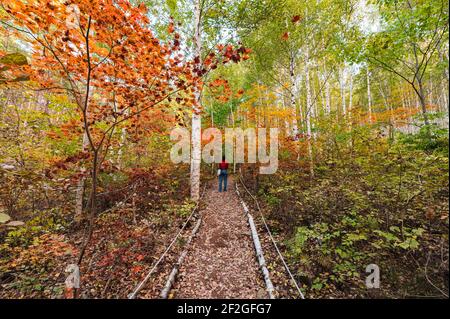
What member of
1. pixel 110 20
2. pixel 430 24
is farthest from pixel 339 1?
pixel 110 20

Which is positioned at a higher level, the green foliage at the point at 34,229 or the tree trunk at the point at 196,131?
the tree trunk at the point at 196,131

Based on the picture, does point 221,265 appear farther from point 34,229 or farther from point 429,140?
point 429,140

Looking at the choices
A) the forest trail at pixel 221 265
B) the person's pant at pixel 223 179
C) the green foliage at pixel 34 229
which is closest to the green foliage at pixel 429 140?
the forest trail at pixel 221 265

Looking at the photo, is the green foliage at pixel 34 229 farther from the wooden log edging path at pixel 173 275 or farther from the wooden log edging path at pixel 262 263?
the wooden log edging path at pixel 262 263

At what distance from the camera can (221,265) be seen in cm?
385

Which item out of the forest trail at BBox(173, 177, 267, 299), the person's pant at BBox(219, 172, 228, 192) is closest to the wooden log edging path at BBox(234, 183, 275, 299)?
the forest trail at BBox(173, 177, 267, 299)

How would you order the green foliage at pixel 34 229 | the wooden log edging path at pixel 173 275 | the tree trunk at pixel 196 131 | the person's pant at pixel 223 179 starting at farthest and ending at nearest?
1. the person's pant at pixel 223 179
2. the tree trunk at pixel 196 131
3. the green foliage at pixel 34 229
4. the wooden log edging path at pixel 173 275

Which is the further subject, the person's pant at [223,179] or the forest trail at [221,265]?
the person's pant at [223,179]

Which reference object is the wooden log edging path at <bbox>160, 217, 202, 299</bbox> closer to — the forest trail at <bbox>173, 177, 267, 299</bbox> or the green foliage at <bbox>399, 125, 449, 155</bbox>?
the forest trail at <bbox>173, 177, 267, 299</bbox>

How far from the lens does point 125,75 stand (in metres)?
3.32

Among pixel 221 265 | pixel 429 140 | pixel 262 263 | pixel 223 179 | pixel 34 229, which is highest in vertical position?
pixel 429 140

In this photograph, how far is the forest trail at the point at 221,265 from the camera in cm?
318

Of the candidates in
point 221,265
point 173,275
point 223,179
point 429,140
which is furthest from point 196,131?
point 429,140
